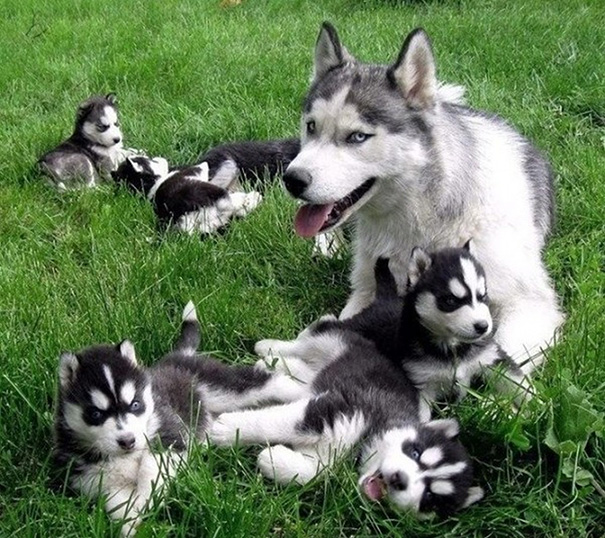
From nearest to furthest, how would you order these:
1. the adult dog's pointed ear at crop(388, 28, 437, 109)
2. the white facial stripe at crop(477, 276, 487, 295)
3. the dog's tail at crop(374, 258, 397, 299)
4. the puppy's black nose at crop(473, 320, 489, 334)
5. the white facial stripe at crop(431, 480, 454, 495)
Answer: the white facial stripe at crop(431, 480, 454, 495) → the puppy's black nose at crop(473, 320, 489, 334) → the white facial stripe at crop(477, 276, 487, 295) → the adult dog's pointed ear at crop(388, 28, 437, 109) → the dog's tail at crop(374, 258, 397, 299)

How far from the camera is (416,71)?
3990 millimetres

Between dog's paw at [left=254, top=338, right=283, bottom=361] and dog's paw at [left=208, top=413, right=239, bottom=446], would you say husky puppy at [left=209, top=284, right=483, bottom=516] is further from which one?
dog's paw at [left=254, top=338, right=283, bottom=361]

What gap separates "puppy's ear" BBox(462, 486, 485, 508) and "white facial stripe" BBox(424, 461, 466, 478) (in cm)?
8

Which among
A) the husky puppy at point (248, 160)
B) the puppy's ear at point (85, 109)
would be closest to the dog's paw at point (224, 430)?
the husky puppy at point (248, 160)

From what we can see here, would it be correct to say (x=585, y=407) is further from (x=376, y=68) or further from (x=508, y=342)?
(x=376, y=68)

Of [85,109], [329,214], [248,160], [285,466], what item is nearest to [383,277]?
[329,214]

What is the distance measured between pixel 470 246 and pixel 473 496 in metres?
1.37

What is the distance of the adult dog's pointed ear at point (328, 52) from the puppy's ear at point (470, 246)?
44.8 inches

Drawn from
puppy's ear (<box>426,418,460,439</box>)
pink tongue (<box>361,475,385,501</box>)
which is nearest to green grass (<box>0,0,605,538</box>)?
pink tongue (<box>361,475,385,501</box>)

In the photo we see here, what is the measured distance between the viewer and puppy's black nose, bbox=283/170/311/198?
3758mm

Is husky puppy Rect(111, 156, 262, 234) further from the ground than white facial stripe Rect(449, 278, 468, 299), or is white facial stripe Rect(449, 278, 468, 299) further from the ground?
white facial stripe Rect(449, 278, 468, 299)

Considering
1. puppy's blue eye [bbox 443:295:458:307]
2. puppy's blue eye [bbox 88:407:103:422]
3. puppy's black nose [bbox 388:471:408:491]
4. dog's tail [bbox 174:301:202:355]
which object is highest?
puppy's blue eye [bbox 443:295:458:307]

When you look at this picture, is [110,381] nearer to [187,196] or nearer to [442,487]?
[442,487]

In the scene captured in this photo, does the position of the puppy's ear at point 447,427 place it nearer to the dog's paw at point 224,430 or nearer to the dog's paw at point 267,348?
the dog's paw at point 224,430
